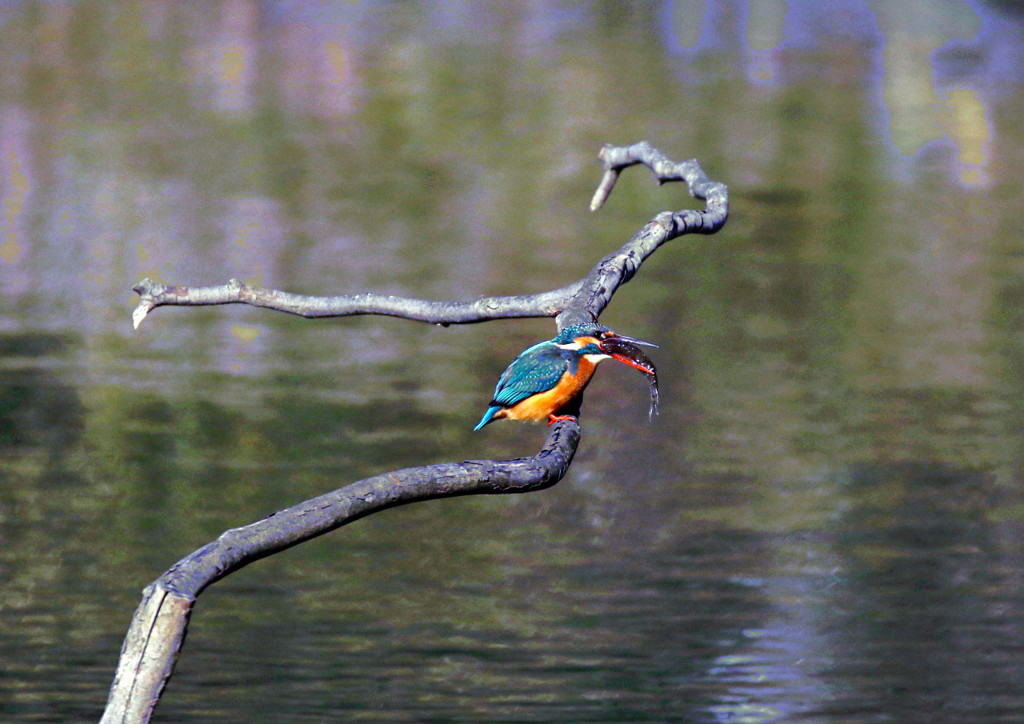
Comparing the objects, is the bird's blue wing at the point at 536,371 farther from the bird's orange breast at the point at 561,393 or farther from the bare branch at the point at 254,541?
the bare branch at the point at 254,541

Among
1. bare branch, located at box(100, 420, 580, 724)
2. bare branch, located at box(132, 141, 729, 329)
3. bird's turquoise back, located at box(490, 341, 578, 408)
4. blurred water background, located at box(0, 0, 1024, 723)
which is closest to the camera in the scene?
bare branch, located at box(100, 420, 580, 724)

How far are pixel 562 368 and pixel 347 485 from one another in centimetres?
47

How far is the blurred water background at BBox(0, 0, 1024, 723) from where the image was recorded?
5898mm

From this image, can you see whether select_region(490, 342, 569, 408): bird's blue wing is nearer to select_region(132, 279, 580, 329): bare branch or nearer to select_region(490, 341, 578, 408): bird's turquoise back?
select_region(490, 341, 578, 408): bird's turquoise back

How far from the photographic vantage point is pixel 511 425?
29.9 feet

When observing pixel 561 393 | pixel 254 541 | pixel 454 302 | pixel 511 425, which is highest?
pixel 511 425

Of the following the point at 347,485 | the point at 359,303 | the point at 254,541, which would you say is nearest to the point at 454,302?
the point at 359,303

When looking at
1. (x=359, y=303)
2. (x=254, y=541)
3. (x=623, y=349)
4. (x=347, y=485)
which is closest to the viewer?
(x=254, y=541)

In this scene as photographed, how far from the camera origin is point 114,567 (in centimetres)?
668

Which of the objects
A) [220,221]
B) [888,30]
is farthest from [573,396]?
[888,30]

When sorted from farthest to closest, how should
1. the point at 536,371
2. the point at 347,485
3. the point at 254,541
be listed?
1. the point at 536,371
2. the point at 347,485
3. the point at 254,541

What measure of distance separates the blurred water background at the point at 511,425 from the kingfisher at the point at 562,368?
3368 millimetres

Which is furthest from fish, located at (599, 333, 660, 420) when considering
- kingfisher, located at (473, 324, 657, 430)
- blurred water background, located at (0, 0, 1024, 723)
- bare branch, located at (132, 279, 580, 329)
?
blurred water background, located at (0, 0, 1024, 723)

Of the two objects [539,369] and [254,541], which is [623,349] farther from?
[254,541]
